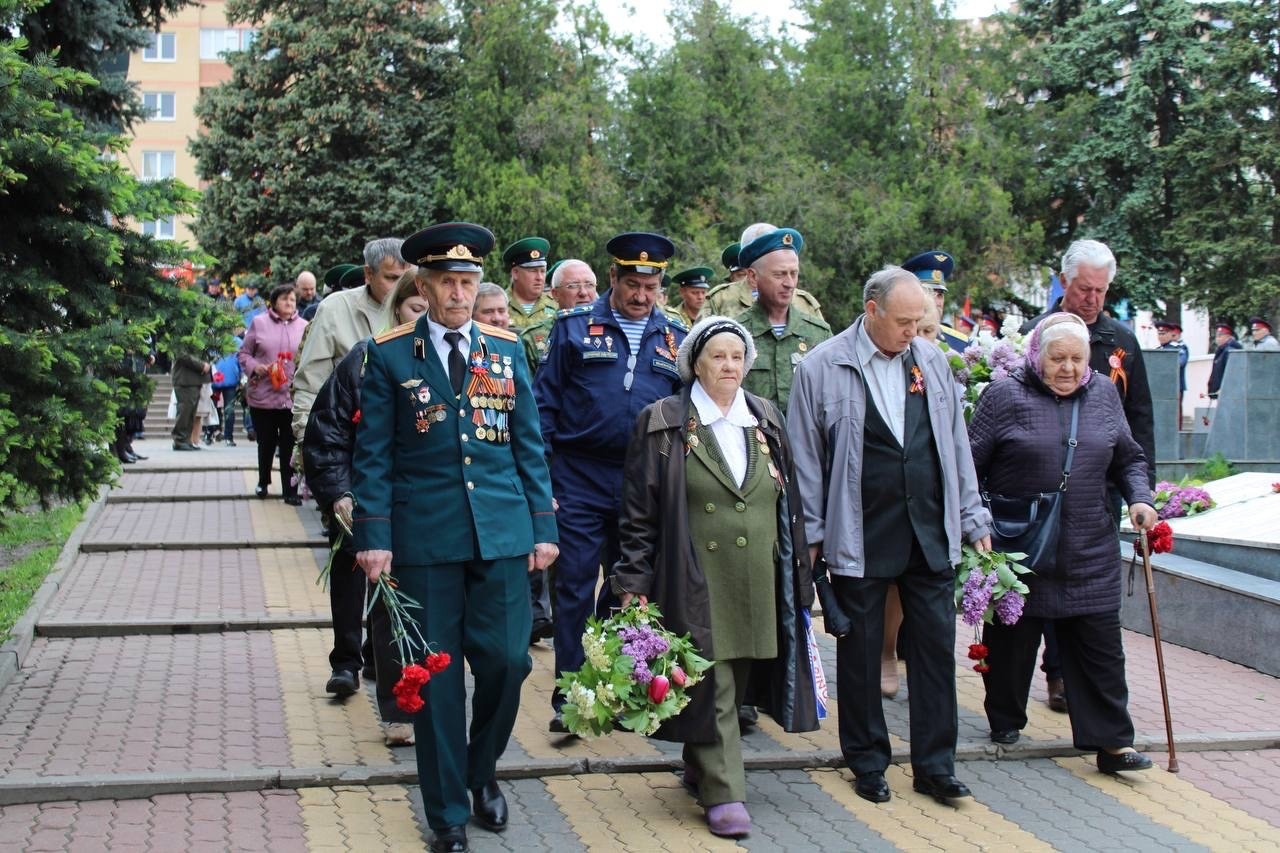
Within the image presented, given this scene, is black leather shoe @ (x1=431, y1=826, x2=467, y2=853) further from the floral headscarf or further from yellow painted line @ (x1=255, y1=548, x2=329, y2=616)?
yellow painted line @ (x1=255, y1=548, x2=329, y2=616)

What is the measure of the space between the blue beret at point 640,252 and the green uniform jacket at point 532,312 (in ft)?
9.47

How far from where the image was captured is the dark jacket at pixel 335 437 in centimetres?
660

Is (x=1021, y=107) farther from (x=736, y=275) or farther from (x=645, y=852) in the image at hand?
(x=645, y=852)

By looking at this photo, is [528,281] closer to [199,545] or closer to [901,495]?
[199,545]

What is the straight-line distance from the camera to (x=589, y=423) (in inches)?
284

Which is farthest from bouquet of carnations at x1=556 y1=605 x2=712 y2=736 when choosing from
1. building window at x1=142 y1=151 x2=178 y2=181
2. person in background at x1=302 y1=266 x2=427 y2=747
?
building window at x1=142 y1=151 x2=178 y2=181

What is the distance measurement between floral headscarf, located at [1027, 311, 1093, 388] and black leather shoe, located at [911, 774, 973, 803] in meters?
1.93

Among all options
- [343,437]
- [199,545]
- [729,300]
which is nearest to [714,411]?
[343,437]

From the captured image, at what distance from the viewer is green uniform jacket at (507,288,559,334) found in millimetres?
10203

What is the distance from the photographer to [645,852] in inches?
222

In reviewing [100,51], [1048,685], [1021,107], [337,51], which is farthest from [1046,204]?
[1048,685]

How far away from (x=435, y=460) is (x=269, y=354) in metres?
8.88

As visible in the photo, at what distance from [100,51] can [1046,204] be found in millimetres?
34432

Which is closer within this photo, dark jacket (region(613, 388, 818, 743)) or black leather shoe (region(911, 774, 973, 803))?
dark jacket (region(613, 388, 818, 743))
